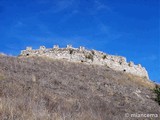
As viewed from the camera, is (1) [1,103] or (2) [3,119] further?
(1) [1,103]

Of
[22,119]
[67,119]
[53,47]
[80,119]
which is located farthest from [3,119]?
[53,47]

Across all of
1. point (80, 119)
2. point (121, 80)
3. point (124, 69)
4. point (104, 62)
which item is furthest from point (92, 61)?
point (80, 119)

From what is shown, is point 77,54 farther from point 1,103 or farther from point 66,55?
point 1,103

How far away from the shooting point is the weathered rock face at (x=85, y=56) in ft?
116

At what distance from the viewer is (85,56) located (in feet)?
119

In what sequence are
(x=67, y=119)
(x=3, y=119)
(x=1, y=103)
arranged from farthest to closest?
(x=67, y=119) < (x=1, y=103) < (x=3, y=119)

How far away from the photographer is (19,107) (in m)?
6.64

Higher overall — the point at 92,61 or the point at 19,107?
the point at 92,61

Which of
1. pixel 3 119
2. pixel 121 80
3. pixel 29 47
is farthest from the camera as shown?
pixel 29 47

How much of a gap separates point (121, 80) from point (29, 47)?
52.8 ft

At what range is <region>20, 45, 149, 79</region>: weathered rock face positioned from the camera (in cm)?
3531

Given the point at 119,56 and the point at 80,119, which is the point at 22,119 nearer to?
the point at 80,119

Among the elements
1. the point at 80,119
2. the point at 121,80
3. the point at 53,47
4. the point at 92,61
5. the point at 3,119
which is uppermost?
the point at 53,47

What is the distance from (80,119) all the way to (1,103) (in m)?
2.23
